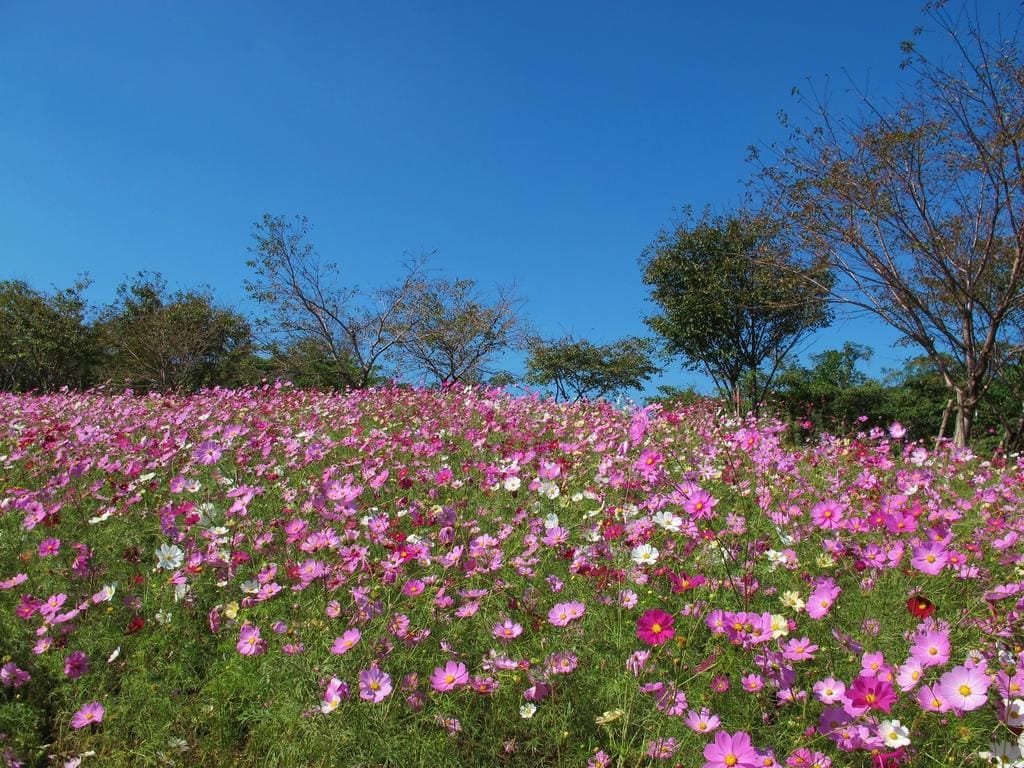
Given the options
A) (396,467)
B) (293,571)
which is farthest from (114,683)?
(396,467)

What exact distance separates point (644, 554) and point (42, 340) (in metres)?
25.7

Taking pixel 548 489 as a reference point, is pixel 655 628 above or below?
below

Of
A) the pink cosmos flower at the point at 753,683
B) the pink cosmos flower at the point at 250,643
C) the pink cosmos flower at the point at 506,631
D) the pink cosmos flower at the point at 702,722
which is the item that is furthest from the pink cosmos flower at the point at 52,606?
the pink cosmos flower at the point at 753,683

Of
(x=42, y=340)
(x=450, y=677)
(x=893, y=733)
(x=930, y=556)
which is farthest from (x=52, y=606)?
(x=42, y=340)

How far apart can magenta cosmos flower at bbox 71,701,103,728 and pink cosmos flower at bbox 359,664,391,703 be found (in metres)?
0.89

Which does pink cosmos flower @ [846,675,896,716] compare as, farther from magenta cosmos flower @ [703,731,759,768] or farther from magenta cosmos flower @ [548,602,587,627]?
magenta cosmos flower @ [548,602,587,627]

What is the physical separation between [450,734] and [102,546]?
2.12m

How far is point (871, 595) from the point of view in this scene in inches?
86.5

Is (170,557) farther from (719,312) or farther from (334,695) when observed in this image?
(719,312)

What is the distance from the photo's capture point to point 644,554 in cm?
215

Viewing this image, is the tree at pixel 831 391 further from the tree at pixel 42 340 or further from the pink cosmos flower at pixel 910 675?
the tree at pixel 42 340

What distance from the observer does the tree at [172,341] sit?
22.9 m

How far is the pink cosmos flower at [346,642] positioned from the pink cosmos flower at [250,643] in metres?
0.24

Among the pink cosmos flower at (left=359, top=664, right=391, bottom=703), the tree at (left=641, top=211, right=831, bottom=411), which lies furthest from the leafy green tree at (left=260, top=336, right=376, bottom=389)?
the pink cosmos flower at (left=359, top=664, right=391, bottom=703)
